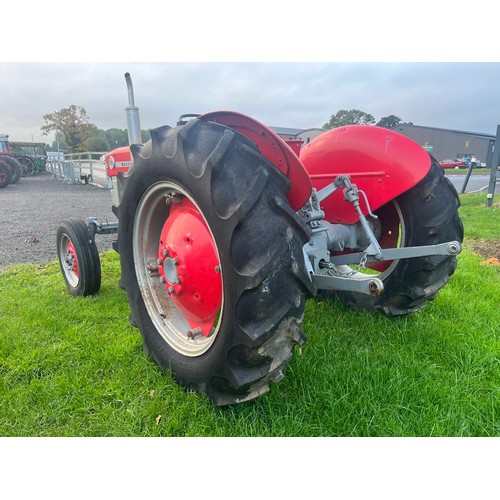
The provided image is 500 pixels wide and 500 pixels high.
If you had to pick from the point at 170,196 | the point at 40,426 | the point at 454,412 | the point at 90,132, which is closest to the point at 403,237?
the point at 454,412

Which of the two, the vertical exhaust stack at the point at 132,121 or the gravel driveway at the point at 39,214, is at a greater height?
the vertical exhaust stack at the point at 132,121

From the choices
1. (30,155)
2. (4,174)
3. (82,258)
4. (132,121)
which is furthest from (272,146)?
(30,155)

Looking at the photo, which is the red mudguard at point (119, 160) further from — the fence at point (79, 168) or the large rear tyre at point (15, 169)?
the large rear tyre at point (15, 169)

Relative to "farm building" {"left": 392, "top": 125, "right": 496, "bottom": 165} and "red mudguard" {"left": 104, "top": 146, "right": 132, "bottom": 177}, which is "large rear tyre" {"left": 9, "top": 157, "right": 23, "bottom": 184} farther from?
"farm building" {"left": 392, "top": 125, "right": 496, "bottom": 165}

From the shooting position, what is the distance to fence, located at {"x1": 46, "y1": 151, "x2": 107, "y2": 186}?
45.9ft

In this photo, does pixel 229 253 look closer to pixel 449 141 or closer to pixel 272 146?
pixel 272 146

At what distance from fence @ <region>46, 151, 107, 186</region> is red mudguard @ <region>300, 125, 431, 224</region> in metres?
12.0

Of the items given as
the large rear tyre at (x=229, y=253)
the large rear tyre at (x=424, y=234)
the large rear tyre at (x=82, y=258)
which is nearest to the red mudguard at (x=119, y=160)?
the large rear tyre at (x=82, y=258)

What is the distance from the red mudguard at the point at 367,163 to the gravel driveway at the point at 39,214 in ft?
13.4

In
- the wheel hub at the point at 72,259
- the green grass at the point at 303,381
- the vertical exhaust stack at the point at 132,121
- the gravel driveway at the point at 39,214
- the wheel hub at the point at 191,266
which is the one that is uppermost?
the vertical exhaust stack at the point at 132,121

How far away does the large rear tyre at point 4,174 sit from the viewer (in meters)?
16.2

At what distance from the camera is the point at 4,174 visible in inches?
641

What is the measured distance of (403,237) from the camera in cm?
228

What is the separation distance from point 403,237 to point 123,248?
5.41 feet
